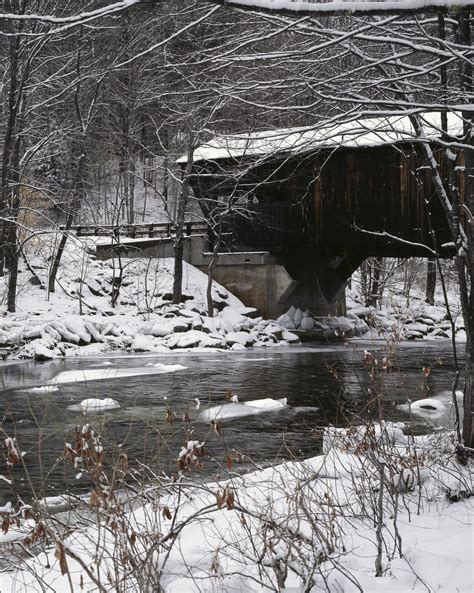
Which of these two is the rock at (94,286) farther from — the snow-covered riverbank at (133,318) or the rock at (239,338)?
the rock at (239,338)

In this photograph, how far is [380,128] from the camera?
156 inches

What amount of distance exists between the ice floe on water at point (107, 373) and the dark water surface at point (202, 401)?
19 centimetres

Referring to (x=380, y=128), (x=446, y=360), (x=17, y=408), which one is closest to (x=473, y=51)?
(x=380, y=128)

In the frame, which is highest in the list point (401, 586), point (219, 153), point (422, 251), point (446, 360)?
point (219, 153)

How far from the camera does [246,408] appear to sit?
9945 mm

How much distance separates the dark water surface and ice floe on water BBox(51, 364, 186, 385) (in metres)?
0.19

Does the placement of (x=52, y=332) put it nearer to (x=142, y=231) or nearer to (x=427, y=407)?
(x=142, y=231)

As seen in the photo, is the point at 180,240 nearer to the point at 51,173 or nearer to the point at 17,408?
the point at 17,408

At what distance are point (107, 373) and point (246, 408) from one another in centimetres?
403

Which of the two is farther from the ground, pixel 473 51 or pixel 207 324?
pixel 473 51

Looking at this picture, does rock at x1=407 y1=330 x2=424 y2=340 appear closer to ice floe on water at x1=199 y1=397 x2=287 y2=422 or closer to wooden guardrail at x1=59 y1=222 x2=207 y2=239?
wooden guardrail at x1=59 y1=222 x2=207 y2=239

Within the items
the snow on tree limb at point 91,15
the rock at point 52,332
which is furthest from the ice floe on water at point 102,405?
the rock at point 52,332

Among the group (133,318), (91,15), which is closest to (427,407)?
(91,15)

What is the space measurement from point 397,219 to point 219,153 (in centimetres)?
626
